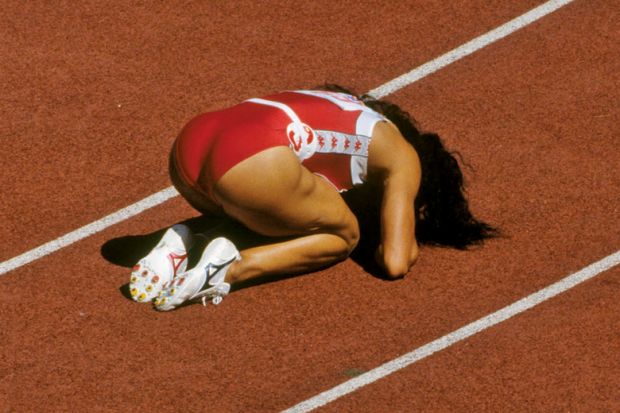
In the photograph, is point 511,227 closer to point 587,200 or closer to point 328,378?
point 587,200

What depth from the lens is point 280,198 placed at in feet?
22.7

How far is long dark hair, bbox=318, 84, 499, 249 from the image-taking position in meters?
7.58

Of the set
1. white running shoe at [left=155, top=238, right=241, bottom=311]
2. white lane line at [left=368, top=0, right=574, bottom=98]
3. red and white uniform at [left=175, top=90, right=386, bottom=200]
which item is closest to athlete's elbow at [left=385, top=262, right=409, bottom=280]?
red and white uniform at [left=175, top=90, right=386, bottom=200]

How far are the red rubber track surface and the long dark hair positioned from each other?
9 cm

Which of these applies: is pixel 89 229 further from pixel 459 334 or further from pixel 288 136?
pixel 459 334

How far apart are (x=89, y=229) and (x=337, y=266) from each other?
1462mm

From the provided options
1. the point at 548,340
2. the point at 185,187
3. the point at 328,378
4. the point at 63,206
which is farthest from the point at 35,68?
the point at 548,340

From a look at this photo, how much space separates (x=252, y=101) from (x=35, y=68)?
7.59 feet

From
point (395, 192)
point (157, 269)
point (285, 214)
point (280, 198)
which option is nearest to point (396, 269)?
point (395, 192)

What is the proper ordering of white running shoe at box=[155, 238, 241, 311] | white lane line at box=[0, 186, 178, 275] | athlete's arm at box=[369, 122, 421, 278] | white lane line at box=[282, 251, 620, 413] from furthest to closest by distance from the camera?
white lane line at box=[0, 186, 178, 275] → athlete's arm at box=[369, 122, 421, 278] → white running shoe at box=[155, 238, 241, 311] → white lane line at box=[282, 251, 620, 413]

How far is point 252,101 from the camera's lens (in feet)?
23.9

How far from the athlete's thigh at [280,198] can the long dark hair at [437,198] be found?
1.73 ft

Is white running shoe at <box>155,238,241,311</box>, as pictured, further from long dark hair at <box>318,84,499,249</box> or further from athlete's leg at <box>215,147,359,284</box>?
long dark hair at <box>318,84,499,249</box>

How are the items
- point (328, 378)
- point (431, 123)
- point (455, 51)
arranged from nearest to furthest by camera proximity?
point (328, 378) → point (431, 123) → point (455, 51)
